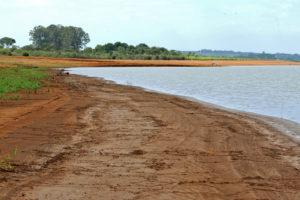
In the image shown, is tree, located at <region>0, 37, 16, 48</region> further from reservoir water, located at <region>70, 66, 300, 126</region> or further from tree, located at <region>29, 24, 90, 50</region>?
reservoir water, located at <region>70, 66, 300, 126</region>

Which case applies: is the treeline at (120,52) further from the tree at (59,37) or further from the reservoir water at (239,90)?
the reservoir water at (239,90)

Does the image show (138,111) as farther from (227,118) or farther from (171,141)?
(171,141)

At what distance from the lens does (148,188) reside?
5.35 m

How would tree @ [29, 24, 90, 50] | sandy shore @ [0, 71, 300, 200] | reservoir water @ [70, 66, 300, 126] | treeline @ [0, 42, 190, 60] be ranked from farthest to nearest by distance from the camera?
tree @ [29, 24, 90, 50] < treeline @ [0, 42, 190, 60] < reservoir water @ [70, 66, 300, 126] < sandy shore @ [0, 71, 300, 200]

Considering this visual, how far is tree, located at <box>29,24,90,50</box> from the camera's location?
17075 centimetres

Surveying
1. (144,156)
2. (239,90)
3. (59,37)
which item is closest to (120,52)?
(59,37)

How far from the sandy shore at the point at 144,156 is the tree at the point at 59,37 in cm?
16510

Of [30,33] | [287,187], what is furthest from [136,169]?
[30,33]

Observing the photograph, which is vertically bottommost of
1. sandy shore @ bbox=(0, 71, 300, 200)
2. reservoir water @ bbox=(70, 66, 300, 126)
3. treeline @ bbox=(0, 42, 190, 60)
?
reservoir water @ bbox=(70, 66, 300, 126)

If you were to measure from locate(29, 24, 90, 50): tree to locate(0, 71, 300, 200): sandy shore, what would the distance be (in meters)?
165

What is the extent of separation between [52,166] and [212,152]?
3.59 metres

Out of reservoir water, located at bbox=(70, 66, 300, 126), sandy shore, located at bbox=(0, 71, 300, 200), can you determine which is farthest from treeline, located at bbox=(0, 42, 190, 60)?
sandy shore, located at bbox=(0, 71, 300, 200)

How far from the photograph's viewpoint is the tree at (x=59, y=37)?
17075 centimetres

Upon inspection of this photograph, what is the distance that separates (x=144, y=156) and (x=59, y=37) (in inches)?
7067
